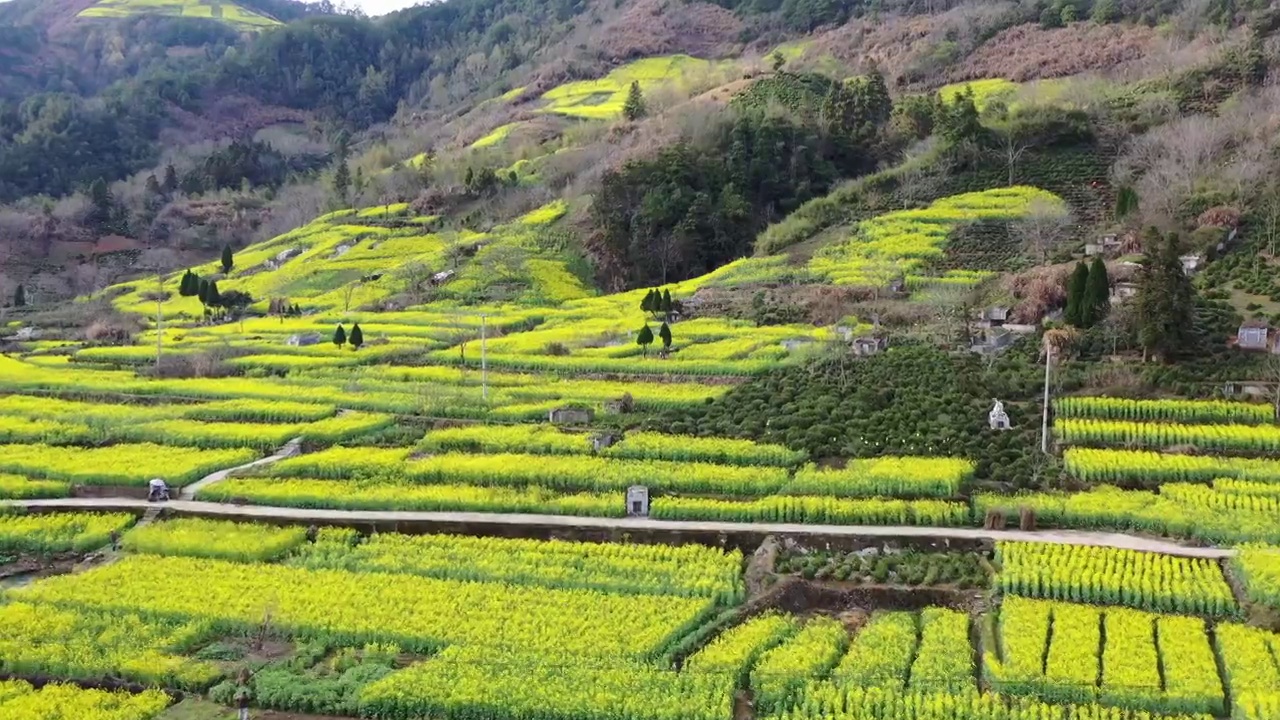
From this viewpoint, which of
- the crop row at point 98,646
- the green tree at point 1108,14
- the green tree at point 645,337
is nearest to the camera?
the crop row at point 98,646

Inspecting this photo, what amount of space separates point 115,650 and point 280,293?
146ft

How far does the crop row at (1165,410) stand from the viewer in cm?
3077

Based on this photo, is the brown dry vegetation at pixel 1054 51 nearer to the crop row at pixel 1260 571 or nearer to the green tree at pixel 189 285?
the green tree at pixel 189 285

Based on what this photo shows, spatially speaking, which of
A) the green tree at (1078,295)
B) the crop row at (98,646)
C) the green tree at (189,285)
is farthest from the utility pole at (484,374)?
the green tree at (189,285)

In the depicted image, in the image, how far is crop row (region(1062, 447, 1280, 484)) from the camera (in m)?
27.7

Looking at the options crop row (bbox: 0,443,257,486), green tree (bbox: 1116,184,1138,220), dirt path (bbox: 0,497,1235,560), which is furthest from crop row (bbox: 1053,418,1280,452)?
crop row (bbox: 0,443,257,486)

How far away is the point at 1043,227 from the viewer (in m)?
48.6

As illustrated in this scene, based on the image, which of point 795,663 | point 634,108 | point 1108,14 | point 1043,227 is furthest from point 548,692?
point 1108,14

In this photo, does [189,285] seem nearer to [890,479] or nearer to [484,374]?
[484,374]

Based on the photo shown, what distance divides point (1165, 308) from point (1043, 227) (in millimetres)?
15483

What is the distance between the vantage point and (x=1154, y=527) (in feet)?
82.9

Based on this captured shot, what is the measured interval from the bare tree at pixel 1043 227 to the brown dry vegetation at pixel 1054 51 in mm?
27276

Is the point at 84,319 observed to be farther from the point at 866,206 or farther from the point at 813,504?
the point at 813,504

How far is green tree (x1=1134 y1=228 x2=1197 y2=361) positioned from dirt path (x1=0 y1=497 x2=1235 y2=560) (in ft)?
35.2
